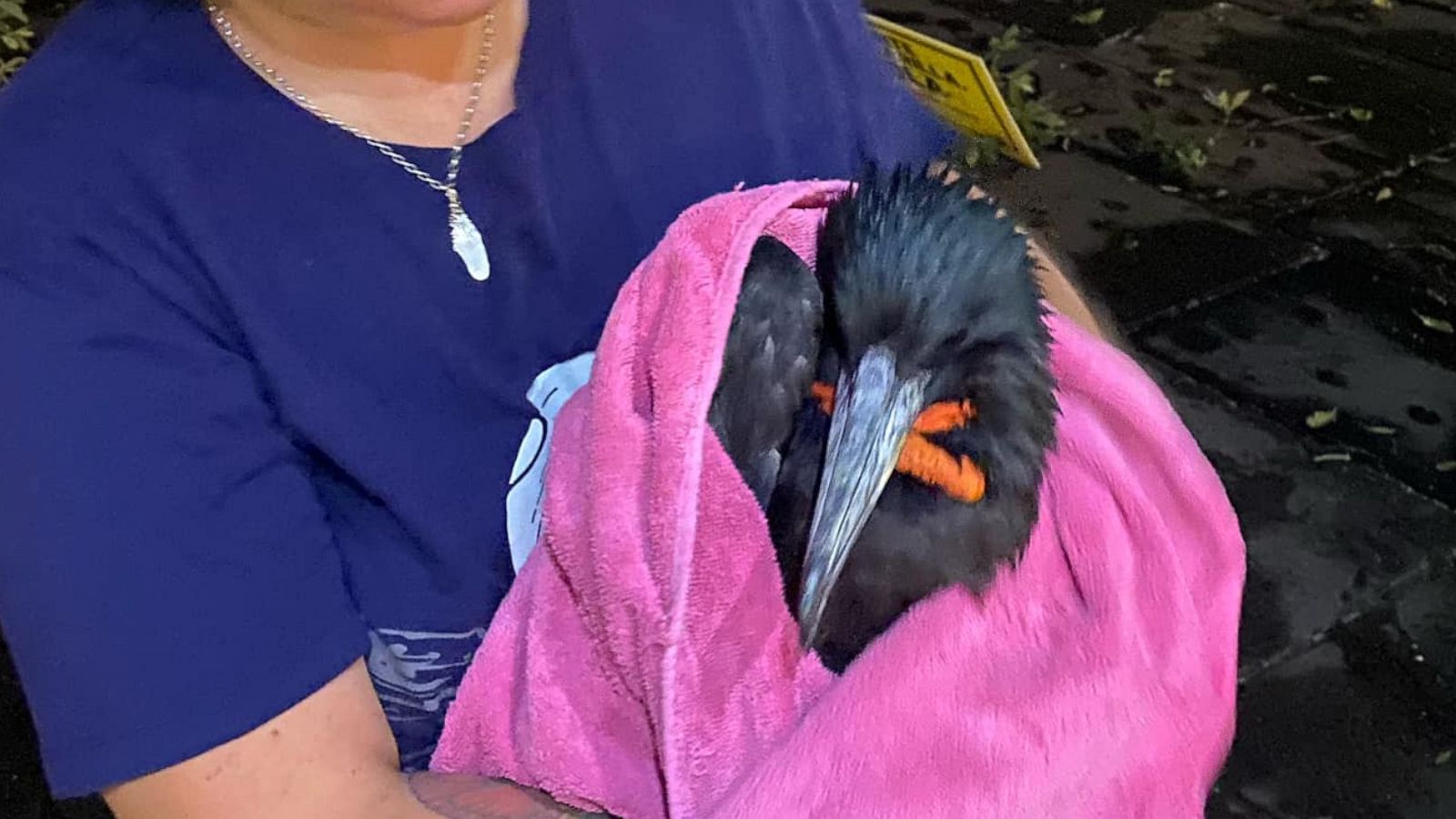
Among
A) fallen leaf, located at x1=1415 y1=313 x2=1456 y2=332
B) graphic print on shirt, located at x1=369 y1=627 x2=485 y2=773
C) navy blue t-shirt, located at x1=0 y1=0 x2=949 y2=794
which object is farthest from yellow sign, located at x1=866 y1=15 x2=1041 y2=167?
fallen leaf, located at x1=1415 y1=313 x2=1456 y2=332

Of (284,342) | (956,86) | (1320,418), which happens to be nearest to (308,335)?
(284,342)

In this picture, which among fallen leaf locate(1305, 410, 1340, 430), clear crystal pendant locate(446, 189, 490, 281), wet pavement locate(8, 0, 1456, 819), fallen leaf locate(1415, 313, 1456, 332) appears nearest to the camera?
clear crystal pendant locate(446, 189, 490, 281)

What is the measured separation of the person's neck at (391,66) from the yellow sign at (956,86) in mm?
327

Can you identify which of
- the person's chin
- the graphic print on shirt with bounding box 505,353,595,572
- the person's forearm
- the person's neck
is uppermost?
the person's chin

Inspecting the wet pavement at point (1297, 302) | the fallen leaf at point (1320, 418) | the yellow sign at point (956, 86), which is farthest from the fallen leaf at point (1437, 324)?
the yellow sign at point (956, 86)

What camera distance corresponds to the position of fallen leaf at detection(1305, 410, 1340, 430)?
1929mm

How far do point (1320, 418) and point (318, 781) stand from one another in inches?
62.6

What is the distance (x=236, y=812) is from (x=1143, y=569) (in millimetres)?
437

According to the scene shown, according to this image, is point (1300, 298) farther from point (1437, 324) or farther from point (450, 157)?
point (450, 157)

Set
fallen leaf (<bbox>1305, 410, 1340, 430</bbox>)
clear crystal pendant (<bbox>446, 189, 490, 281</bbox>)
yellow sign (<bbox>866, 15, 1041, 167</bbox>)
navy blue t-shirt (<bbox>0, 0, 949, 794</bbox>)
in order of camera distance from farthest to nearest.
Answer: fallen leaf (<bbox>1305, 410, 1340, 430</bbox>) < yellow sign (<bbox>866, 15, 1041, 167</bbox>) < clear crystal pendant (<bbox>446, 189, 490, 281</bbox>) < navy blue t-shirt (<bbox>0, 0, 949, 794</bbox>)

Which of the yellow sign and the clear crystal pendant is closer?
the clear crystal pendant

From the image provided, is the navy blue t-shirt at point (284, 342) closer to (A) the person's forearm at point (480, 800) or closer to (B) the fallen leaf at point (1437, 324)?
(A) the person's forearm at point (480, 800)

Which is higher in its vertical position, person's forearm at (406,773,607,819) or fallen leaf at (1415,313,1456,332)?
person's forearm at (406,773,607,819)

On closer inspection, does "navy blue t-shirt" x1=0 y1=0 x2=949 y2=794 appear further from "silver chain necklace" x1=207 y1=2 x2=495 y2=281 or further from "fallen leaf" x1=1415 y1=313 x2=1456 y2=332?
"fallen leaf" x1=1415 y1=313 x2=1456 y2=332
